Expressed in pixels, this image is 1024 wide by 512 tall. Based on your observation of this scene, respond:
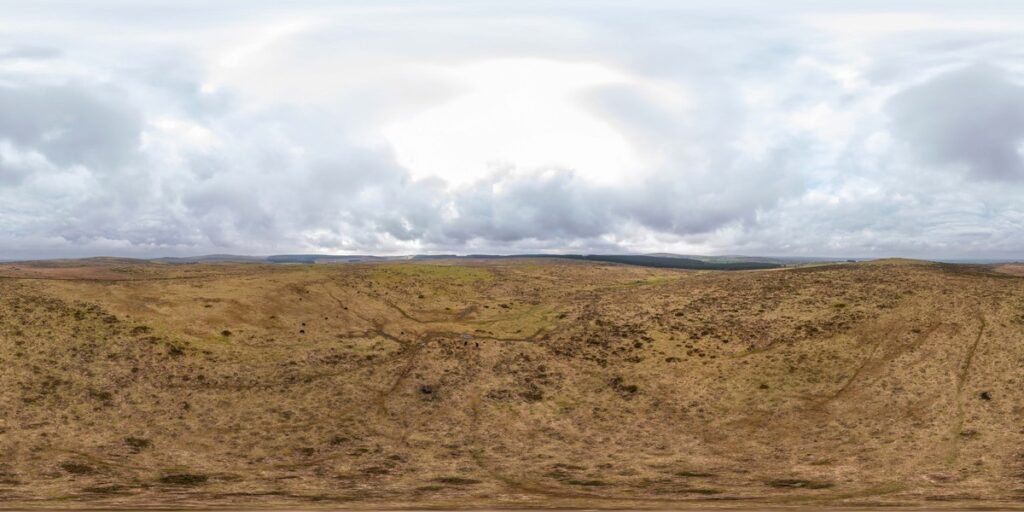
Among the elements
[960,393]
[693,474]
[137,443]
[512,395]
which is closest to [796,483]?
[693,474]

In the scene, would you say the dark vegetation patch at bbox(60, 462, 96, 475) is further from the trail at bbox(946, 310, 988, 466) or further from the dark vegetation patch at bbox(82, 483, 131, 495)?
the trail at bbox(946, 310, 988, 466)

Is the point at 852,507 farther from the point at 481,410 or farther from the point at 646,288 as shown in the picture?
the point at 646,288

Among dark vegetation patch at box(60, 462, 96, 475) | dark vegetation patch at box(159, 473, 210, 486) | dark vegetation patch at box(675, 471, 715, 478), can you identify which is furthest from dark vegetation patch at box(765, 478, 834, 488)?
dark vegetation patch at box(60, 462, 96, 475)

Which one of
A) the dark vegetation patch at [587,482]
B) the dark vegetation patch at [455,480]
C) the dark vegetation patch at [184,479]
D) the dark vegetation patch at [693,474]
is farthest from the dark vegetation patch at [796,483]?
the dark vegetation patch at [184,479]

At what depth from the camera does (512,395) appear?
183ft

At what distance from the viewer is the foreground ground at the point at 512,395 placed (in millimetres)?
35750

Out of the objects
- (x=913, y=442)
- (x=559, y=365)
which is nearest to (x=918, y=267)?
(x=913, y=442)

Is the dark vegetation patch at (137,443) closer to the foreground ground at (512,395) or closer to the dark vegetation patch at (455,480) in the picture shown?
the foreground ground at (512,395)

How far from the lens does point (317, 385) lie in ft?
181

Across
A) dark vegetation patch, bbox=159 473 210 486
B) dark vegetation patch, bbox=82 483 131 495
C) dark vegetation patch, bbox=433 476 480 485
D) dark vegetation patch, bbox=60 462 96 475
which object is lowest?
dark vegetation patch, bbox=433 476 480 485

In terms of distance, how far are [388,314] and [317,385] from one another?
23.2m

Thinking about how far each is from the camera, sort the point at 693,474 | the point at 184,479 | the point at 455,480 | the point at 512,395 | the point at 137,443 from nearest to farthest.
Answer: the point at 184,479 < the point at 455,480 < the point at 693,474 < the point at 137,443 < the point at 512,395

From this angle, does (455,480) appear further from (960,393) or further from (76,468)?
(960,393)

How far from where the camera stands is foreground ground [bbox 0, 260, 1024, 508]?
35.8 meters
